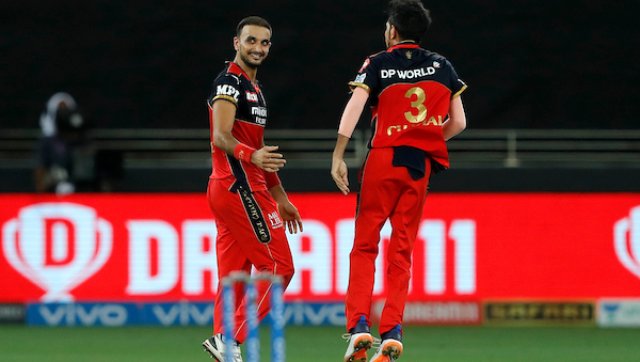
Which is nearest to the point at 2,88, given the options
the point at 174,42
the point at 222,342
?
the point at 174,42

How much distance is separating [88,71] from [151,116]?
2.81 ft

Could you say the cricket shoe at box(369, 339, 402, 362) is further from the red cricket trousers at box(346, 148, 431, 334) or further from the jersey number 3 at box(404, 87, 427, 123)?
the jersey number 3 at box(404, 87, 427, 123)

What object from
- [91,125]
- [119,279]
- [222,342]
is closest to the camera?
[222,342]

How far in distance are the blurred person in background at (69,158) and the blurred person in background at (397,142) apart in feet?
19.1

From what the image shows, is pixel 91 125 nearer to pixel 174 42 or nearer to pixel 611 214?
pixel 174 42

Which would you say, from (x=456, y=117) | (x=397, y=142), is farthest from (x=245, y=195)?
(x=456, y=117)

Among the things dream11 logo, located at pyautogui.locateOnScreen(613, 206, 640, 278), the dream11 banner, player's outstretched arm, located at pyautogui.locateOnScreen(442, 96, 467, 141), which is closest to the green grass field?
the dream11 banner

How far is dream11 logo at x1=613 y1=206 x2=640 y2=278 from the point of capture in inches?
488

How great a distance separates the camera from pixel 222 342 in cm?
777

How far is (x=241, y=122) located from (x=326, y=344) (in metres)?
3.35

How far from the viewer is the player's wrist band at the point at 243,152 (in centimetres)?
750

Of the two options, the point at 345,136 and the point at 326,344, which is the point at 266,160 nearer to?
the point at 345,136

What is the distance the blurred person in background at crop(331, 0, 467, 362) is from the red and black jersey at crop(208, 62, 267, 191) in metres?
0.51

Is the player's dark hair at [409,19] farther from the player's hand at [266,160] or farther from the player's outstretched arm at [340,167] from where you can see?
the player's hand at [266,160]
